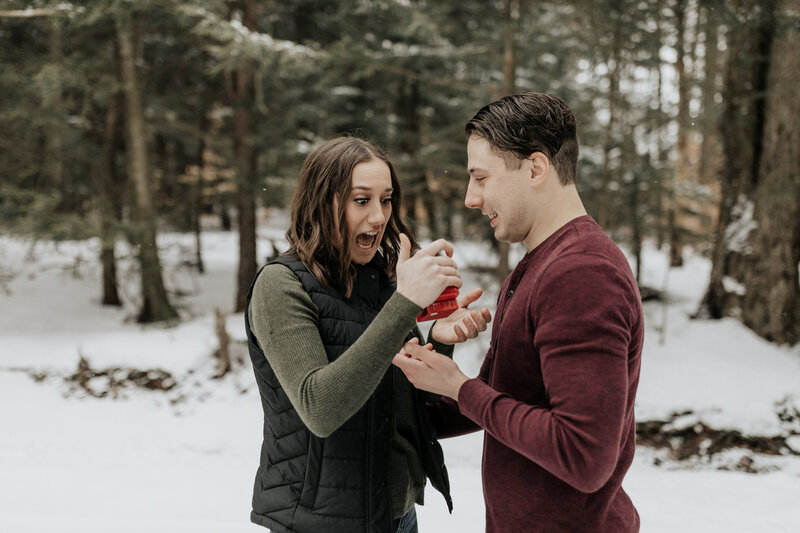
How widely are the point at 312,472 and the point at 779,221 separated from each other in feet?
29.2

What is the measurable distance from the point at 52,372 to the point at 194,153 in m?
9.46

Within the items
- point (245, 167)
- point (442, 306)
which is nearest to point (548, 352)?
point (442, 306)

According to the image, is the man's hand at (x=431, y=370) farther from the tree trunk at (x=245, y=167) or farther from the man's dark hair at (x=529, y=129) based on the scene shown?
the tree trunk at (x=245, y=167)

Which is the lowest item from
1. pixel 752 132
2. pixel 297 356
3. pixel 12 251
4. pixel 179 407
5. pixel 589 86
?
pixel 179 407

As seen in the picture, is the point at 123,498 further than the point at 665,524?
Yes

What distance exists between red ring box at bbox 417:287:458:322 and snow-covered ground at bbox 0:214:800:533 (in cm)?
318

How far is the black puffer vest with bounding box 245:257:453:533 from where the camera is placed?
5.47 feet

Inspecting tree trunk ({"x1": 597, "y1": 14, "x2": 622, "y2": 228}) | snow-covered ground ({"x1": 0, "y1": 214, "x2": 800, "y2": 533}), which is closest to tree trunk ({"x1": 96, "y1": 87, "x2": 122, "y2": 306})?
snow-covered ground ({"x1": 0, "y1": 214, "x2": 800, "y2": 533})

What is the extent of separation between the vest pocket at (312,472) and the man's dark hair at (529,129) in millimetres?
1021

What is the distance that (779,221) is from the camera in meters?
8.09

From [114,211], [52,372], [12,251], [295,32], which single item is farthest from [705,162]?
[12,251]

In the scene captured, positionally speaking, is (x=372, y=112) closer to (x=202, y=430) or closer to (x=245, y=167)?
(x=245, y=167)

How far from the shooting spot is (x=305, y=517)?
1.66 metres

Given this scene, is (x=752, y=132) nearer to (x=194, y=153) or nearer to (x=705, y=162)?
(x=705, y=162)
